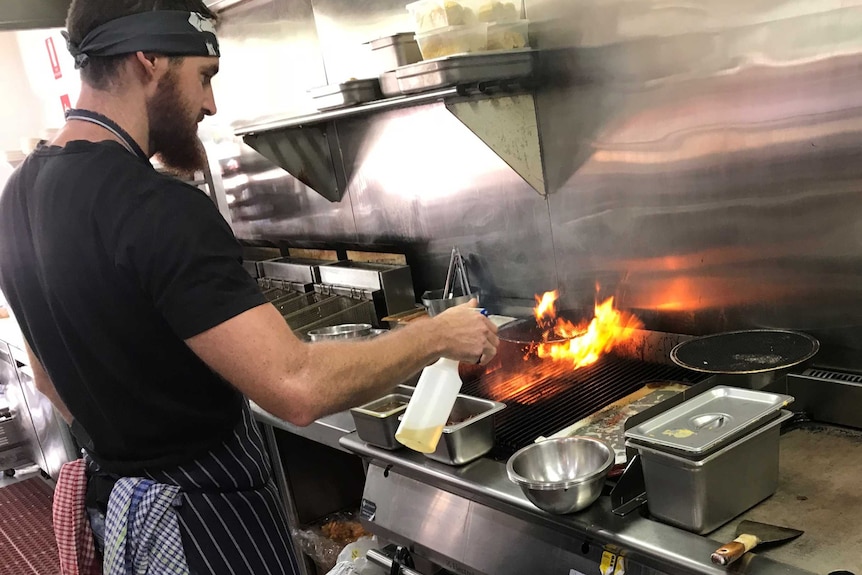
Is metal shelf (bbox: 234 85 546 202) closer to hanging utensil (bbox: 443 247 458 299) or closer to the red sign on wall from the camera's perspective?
hanging utensil (bbox: 443 247 458 299)

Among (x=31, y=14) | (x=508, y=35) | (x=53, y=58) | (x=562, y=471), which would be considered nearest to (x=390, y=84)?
(x=508, y=35)

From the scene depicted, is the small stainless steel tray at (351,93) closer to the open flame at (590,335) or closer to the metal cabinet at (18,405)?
the open flame at (590,335)

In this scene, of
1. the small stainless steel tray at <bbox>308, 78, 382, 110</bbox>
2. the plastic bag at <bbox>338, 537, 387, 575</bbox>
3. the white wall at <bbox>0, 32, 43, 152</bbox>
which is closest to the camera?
the plastic bag at <bbox>338, 537, 387, 575</bbox>

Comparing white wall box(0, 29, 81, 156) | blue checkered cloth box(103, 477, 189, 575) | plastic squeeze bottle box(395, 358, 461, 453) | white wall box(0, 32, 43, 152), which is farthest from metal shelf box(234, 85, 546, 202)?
white wall box(0, 32, 43, 152)

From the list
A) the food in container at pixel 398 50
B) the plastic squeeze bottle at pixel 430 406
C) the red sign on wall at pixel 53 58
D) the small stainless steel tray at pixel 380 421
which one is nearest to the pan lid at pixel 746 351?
the plastic squeeze bottle at pixel 430 406

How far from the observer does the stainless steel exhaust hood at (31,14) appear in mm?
3318

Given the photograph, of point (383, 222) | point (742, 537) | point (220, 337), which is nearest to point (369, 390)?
point (220, 337)

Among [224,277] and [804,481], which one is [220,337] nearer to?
[224,277]

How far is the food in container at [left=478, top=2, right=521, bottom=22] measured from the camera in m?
2.13

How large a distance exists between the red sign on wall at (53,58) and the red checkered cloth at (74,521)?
14.4 ft

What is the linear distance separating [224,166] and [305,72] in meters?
1.09

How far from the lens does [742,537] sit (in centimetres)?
121

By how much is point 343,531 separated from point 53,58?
418 centimetres

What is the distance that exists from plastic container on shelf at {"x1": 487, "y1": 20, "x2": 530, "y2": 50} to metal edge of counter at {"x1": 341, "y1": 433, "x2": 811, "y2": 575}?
1.18 metres
